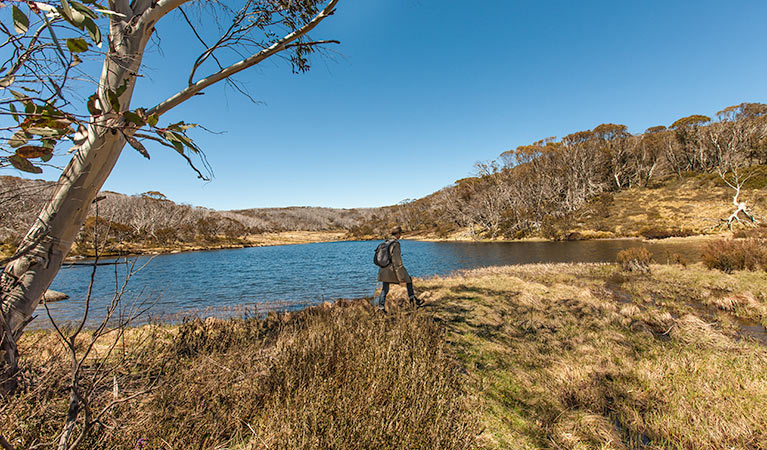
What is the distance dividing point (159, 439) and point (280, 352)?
4.33 ft

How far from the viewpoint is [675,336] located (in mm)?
5016

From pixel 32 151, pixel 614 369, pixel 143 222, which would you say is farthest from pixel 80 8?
pixel 143 222

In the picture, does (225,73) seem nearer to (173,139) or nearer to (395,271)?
(173,139)

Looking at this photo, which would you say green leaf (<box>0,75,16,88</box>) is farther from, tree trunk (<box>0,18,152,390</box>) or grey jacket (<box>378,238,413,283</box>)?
grey jacket (<box>378,238,413,283</box>)

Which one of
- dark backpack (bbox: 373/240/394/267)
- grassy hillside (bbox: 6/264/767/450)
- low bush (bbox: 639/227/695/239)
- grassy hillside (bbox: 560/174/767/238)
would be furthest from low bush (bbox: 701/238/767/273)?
grassy hillside (bbox: 560/174/767/238)

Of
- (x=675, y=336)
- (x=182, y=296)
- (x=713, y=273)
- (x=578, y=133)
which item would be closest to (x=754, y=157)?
(x=578, y=133)

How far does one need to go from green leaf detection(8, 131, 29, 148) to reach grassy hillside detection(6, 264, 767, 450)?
52.9 inches

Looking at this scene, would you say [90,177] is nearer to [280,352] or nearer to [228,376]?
[228,376]

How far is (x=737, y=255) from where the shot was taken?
Answer: 34.7 ft

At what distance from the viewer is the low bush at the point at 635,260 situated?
39.6ft

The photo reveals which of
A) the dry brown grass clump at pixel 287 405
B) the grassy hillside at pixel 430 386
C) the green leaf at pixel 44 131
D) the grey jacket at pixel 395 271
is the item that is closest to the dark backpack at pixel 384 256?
the grey jacket at pixel 395 271

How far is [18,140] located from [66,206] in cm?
54

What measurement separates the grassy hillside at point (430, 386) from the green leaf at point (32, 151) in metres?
1.33

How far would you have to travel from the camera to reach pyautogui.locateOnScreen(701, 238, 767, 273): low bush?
10000 millimetres
